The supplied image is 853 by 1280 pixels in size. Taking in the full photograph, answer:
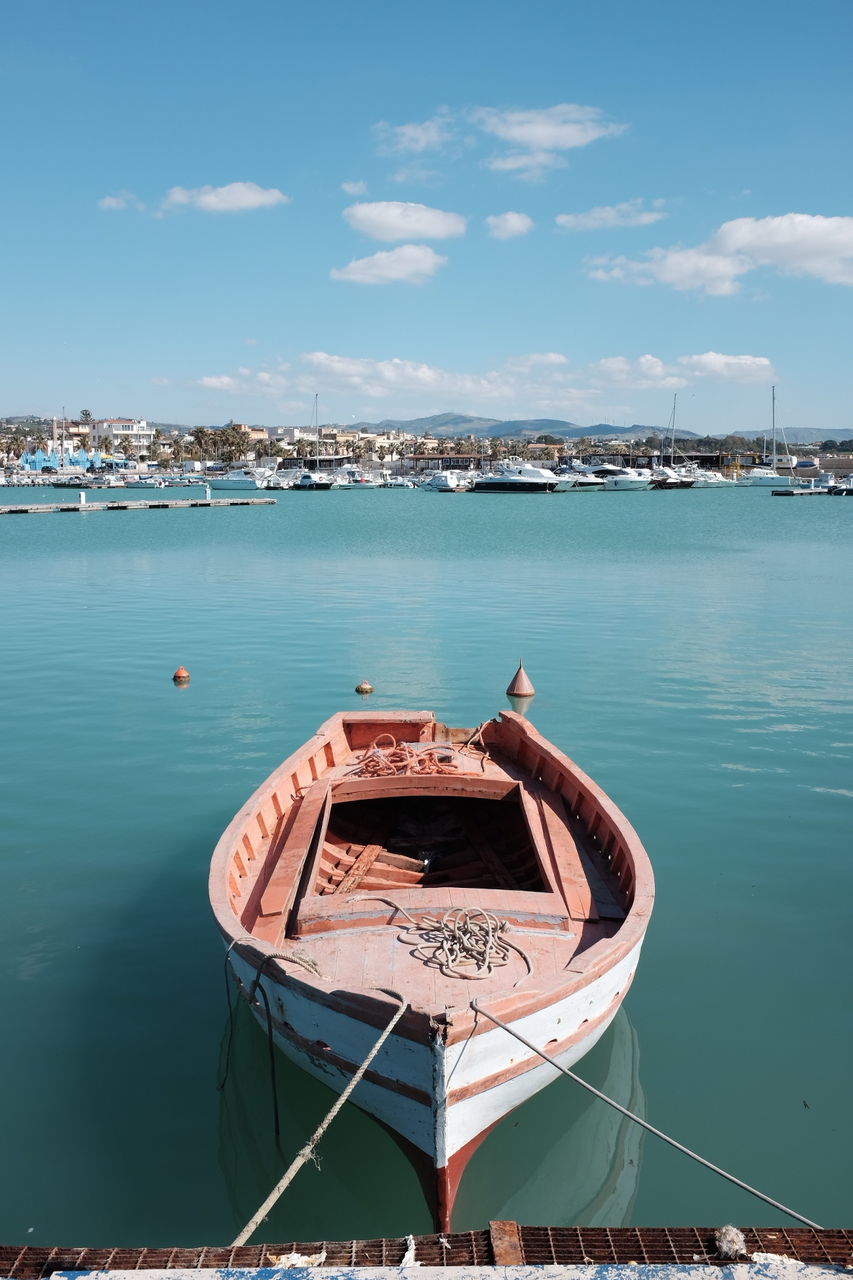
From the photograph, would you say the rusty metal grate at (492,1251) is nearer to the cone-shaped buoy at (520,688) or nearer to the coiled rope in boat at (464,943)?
the coiled rope in boat at (464,943)

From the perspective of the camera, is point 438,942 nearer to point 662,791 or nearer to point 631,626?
point 662,791

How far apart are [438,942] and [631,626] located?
22046 mm

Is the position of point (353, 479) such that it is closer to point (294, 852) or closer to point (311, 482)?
point (311, 482)

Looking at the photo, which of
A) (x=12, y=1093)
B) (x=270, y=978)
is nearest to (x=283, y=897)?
(x=270, y=978)

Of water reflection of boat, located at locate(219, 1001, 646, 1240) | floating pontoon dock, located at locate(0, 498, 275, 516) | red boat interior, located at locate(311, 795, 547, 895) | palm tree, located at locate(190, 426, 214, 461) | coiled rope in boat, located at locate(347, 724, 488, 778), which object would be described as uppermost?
palm tree, located at locate(190, 426, 214, 461)

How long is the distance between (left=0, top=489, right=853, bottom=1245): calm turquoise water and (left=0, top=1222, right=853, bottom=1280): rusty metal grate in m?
2.17

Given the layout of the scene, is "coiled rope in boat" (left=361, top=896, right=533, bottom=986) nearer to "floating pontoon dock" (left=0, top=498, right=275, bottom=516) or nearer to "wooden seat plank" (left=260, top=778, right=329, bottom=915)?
"wooden seat plank" (left=260, top=778, right=329, bottom=915)

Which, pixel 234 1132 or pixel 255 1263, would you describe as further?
pixel 234 1132

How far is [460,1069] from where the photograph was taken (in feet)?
18.1

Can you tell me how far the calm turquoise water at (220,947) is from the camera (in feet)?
22.1

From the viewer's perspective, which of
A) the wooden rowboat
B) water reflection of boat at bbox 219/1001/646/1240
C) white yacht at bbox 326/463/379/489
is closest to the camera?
the wooden rowboat

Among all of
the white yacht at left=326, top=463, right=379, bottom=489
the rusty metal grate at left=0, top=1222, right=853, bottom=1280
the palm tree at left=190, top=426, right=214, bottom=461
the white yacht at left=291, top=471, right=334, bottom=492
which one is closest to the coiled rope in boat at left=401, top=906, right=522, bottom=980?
the rusty metal grate at left=0, top=1222, right=853, bottom=1280

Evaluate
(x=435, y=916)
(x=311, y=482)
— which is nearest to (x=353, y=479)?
(x=311, y=482)

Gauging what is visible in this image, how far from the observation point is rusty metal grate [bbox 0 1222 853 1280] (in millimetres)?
4246
